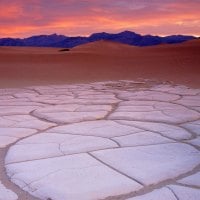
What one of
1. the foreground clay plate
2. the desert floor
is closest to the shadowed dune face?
the desert floor

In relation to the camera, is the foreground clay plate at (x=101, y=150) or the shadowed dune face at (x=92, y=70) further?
the shadowed dune face at (x=92, y=70)

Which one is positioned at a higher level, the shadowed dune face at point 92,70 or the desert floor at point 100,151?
the desert floor at point 100,151

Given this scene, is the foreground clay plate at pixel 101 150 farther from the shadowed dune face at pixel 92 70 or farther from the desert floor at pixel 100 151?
the shadowed dune face at pixel 92 70

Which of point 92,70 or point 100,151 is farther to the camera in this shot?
point 92,70

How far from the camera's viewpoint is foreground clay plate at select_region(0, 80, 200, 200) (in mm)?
2074

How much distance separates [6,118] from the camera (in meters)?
3.92

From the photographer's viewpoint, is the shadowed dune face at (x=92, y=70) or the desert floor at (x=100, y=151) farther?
the shadowed dune face at (x=92, y=70)

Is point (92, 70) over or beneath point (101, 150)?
beneath

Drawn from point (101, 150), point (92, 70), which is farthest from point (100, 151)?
point (92, 70)

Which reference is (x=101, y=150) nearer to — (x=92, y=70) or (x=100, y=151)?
(x=100, y=151)

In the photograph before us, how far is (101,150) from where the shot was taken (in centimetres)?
271

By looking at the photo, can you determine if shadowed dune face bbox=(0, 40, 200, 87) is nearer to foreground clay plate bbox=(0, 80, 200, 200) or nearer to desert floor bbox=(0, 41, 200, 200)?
desert floor bbox=(0, 41, 200, 200)

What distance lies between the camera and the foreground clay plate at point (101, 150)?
6.81 feet

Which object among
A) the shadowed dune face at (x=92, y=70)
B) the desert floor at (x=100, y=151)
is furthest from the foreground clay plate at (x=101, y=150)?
the shadowed dune face at (x=92, y=70)
